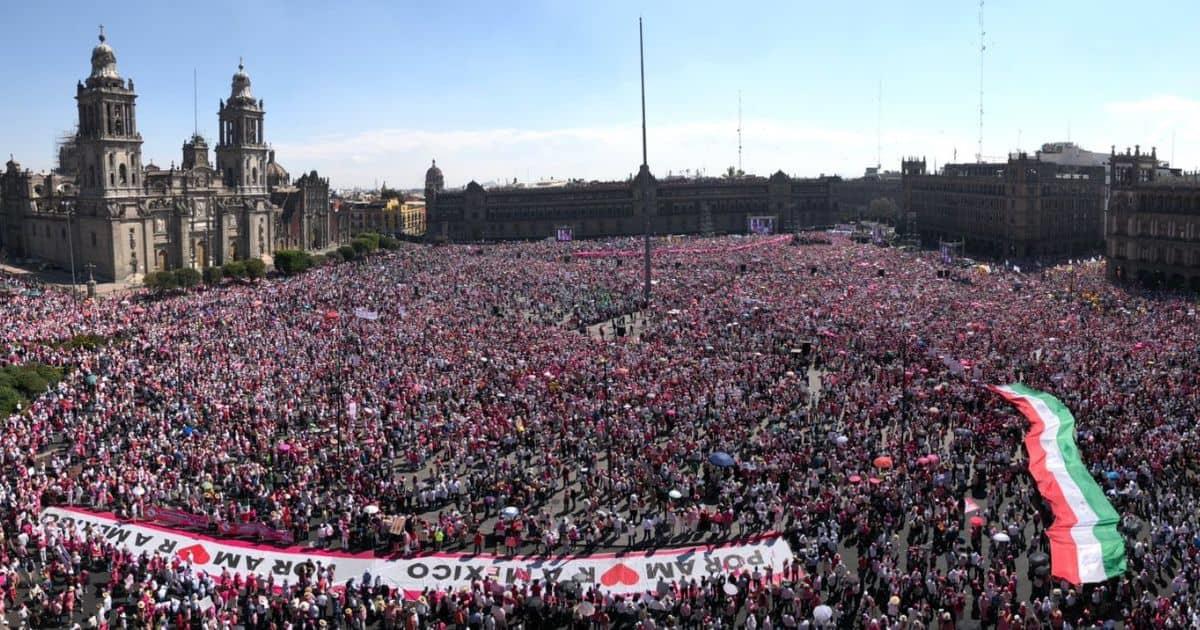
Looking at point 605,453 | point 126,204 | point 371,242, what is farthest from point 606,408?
point 371,242

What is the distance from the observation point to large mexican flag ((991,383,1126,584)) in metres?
23.4

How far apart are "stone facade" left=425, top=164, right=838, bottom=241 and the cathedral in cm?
4934

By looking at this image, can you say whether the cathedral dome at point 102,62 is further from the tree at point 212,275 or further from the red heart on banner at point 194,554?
the red heart on banner at point 194,554

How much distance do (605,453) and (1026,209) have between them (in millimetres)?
92486

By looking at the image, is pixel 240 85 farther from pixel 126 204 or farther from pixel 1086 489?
pixel 1086 489

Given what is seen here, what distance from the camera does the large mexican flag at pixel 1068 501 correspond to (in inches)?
921

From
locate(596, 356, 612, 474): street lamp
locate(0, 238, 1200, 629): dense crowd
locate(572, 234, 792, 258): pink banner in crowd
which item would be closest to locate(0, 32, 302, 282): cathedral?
locate(0, 238, 1200, 629): dense crowd

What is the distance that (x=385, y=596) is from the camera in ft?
77.9

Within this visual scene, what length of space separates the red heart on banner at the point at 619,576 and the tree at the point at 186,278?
206 ft

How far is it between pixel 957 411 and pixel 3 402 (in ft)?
126

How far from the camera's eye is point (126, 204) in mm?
90688

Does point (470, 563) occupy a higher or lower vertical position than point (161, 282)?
lower

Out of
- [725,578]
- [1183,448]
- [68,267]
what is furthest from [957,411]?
[68,267]

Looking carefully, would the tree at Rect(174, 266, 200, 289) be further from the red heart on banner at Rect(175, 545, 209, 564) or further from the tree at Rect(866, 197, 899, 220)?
the tree at Rect(866, 197, 899, 220)
